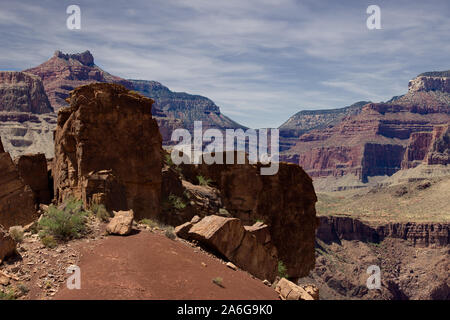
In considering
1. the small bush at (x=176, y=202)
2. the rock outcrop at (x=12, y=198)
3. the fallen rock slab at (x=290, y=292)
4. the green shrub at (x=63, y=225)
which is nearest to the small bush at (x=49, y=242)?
the green shrub at (x=63, y=225)

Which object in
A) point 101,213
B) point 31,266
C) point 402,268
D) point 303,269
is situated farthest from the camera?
point 402,268

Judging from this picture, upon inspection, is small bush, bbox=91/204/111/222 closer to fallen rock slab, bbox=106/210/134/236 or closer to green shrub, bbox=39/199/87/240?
fallen rock slab, bbox=106/210/134/236

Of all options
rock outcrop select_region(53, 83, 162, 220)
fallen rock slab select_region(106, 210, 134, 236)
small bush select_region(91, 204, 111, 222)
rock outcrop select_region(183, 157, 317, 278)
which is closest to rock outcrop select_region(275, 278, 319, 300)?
fallen rock slab select_region(106, 210, 134, 236)

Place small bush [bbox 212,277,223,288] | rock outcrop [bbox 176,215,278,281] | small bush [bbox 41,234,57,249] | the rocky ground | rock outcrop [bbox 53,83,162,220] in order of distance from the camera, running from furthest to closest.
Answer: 1. rock outcrop [bbox 53,83,162,220]
2. rock outcrop [bbox 176,215,278,281]
3. small bush [bbox 41,234,57,249]
4. small bush [bbox 212,277,223,288]
5. the rocky ground

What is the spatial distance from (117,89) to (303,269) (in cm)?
1585

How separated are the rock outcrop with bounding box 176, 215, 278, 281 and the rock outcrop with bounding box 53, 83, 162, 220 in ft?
15.4

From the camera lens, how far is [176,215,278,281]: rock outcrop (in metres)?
14.9

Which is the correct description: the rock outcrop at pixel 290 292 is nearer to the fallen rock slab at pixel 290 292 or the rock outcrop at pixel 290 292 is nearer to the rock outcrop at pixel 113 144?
the fallen rock slab at pixel 290 292
